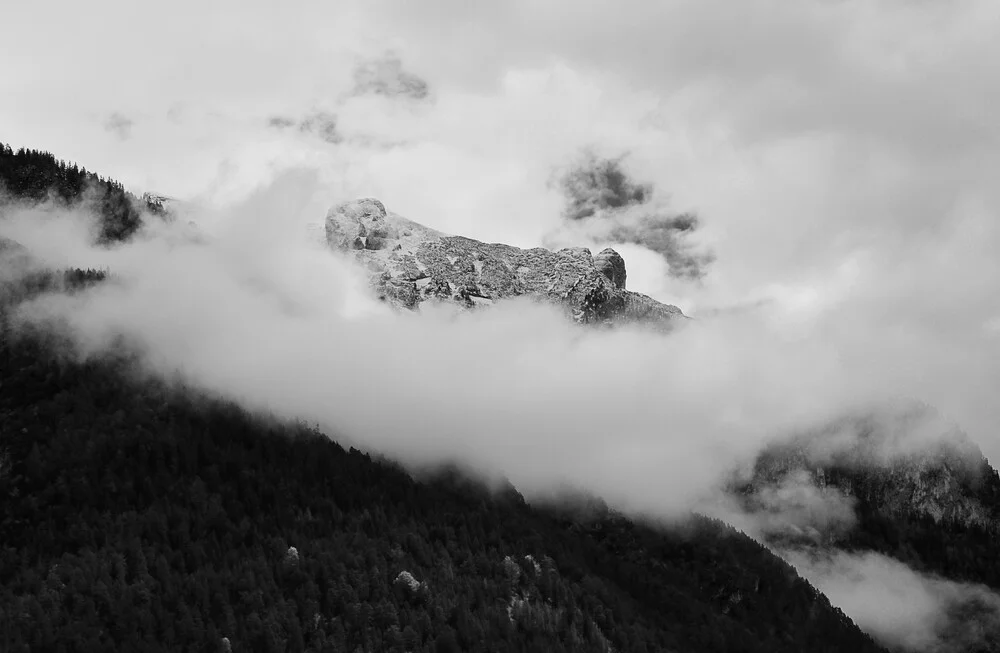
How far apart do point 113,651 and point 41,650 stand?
12793 millimetres

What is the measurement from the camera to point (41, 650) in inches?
7633

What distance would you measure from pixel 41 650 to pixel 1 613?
12182 millimetres

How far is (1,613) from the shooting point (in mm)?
198500

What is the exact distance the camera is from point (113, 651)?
19700cm

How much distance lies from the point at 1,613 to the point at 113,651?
23.2m
